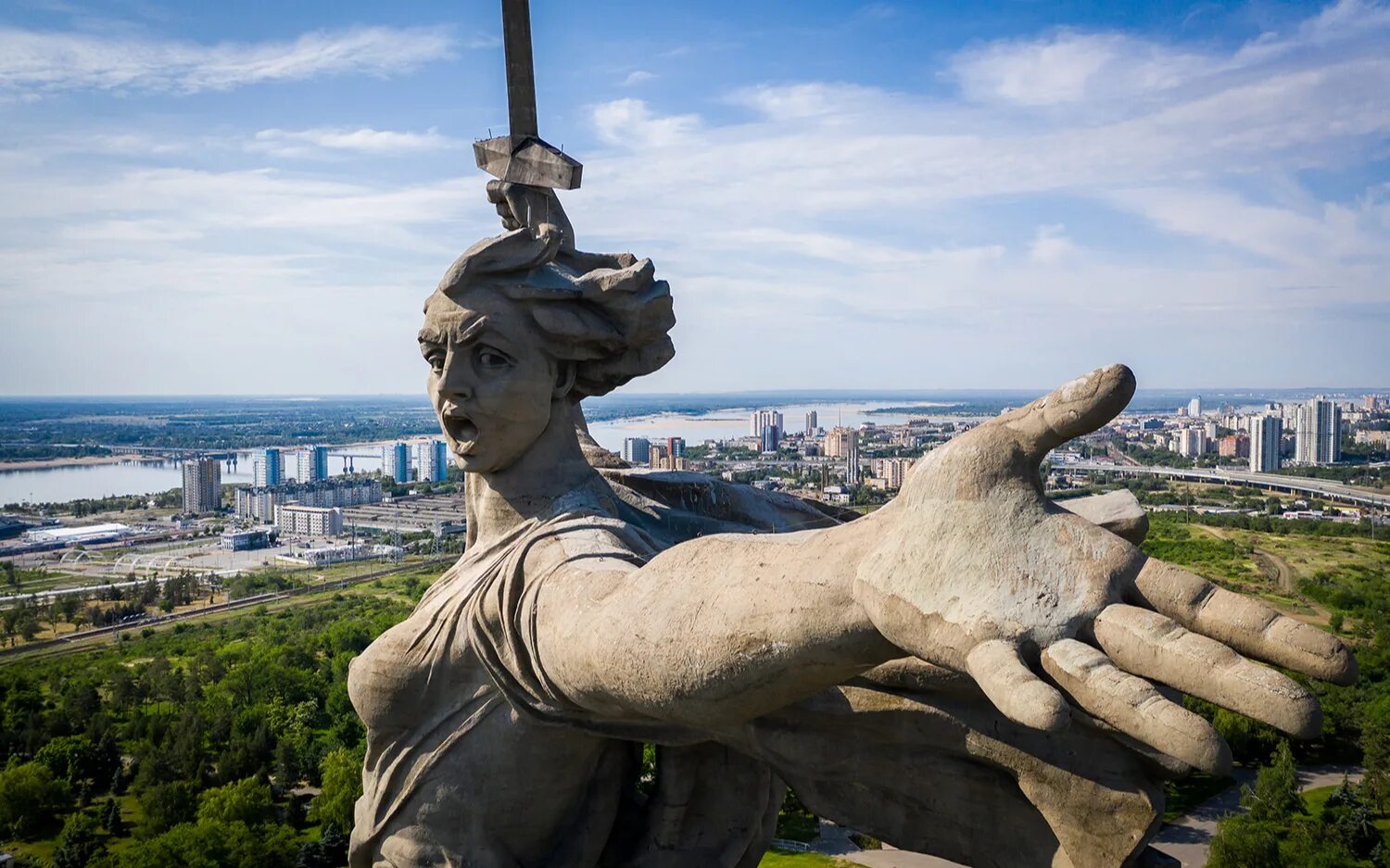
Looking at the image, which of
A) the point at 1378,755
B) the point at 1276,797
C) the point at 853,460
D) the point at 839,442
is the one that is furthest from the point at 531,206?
the point at 839,442

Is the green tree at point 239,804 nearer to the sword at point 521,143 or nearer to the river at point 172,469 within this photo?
the sword at point 521,143

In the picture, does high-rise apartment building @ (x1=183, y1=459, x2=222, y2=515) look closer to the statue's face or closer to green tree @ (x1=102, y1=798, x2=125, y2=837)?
green tree @ (x1=102, y1=798, x2=125, y2=837)

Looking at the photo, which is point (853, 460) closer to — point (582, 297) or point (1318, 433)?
point (1318, 433)

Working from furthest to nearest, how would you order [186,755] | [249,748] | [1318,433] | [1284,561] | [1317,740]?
[1318,433], [1284,561], [249,748], [186,755], [1317,740]

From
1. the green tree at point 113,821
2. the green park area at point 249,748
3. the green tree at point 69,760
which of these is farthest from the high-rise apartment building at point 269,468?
the green tree at point 113,821

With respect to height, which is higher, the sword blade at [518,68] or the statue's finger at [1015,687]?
the sword blade at [518,68]

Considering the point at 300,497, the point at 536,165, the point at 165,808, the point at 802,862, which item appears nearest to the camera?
the point at 536,165

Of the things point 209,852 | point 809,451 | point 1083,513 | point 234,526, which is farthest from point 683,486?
point 234,526
